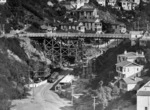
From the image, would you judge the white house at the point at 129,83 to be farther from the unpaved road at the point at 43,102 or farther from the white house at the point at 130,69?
the unpaved road at the point at 43,102

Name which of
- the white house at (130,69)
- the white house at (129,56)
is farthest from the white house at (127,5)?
the white house at (130,69)

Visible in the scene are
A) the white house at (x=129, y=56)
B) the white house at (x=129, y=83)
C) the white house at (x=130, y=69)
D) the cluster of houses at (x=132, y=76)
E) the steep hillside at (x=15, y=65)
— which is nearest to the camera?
A: the cluster of houses at (x=132, y=76)

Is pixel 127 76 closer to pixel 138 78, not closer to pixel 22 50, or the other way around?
pixel 138 78

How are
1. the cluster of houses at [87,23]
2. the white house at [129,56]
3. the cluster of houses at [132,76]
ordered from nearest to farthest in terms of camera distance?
the cluster of houses at [132,76] → the white house at [129,56] → the cluster of houses at [87,23]

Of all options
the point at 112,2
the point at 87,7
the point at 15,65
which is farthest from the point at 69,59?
the point at 112,2

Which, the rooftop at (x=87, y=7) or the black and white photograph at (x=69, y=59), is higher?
the rooftop at (x=87, y=7)

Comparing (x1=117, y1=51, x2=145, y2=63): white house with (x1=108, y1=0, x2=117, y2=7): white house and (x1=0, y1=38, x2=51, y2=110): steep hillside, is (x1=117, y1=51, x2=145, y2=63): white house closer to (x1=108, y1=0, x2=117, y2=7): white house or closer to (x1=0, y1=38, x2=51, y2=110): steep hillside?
(x1=0, y1=38, x2=51, y2=110): steep hillside

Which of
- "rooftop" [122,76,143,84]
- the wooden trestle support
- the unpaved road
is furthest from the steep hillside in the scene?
"rooftop" [122,76,143,84]

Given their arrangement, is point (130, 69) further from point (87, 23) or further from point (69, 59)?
point (87, 23)
